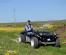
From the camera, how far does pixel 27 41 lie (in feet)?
85.8

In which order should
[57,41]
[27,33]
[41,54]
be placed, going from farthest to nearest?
[27,33], [57,41], [41,54]

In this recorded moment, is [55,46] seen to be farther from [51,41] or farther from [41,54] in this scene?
[41,54]

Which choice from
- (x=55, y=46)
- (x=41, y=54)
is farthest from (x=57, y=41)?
(x=41, y=54)

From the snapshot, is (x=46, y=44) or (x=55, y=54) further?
(x=46, y=44)

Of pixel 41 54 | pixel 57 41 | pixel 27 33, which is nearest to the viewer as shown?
pixel 41 54

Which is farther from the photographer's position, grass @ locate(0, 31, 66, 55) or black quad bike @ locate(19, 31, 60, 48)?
black quad bike @ locate(19, 31, 60, 48)

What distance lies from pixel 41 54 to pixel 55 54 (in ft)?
4.46

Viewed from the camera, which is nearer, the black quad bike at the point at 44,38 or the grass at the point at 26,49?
the grass at the point at 26,49

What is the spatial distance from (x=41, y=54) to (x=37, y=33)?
6645 millimetres

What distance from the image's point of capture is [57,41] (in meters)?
24.0

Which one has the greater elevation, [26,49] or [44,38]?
[44,38]

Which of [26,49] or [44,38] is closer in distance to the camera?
[26,49]

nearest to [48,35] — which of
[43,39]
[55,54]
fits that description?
[43,39]

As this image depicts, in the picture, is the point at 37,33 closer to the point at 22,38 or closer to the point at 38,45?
the point at 38,45
